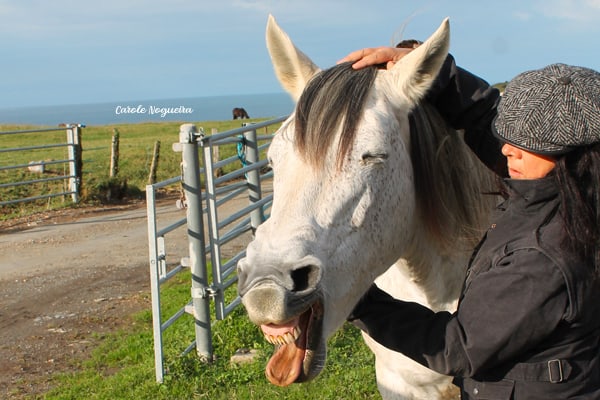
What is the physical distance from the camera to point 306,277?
5.36ft

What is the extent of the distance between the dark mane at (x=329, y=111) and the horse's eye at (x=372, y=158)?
56mm

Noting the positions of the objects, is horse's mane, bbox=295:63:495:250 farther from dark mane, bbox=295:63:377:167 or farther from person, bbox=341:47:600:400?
person, bbox=341:47:600:400

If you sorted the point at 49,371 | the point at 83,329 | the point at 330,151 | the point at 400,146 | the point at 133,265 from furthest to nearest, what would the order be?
1. the point at 133,265
2. the point at 83,329
3. the point at 49,371
4. the point at 400,146
5. the point at 330,151

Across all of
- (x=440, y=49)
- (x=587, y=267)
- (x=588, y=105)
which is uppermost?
(x=440, y=49)

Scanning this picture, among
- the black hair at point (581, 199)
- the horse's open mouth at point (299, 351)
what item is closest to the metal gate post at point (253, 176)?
the horse's open mouth at point (299, 351)

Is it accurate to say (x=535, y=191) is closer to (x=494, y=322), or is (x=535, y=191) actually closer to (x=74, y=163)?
(x=494, y=322)

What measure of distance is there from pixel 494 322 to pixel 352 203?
53 centimetres

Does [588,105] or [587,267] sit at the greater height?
[588,105]

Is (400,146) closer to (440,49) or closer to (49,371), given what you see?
(440,49)

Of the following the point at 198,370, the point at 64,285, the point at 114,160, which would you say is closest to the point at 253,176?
the point at 198,370

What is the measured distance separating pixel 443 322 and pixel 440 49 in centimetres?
87

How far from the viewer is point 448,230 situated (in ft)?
7.78

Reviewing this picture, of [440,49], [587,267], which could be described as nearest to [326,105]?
[440,49]

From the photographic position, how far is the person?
1.55 meters
